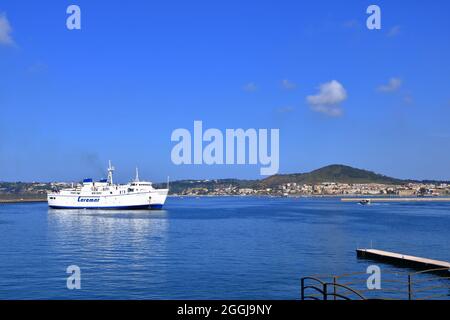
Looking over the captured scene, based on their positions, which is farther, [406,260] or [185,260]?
[185,260]

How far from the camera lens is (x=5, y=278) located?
3541cm

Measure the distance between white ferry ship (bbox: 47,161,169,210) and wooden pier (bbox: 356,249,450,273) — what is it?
96165 mm

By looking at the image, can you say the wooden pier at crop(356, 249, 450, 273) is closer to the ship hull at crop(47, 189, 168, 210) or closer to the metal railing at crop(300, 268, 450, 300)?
the metal railing at crop(300, 268, 450, 300)

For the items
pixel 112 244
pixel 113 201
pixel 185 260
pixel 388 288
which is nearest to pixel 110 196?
pixel 113 201

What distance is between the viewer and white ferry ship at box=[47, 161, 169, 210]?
138m

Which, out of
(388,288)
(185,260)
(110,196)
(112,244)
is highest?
(110,196)

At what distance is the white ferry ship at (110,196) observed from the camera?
13825 cm

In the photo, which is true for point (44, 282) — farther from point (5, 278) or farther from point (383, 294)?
point (383, 294)

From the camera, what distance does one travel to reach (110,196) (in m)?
142

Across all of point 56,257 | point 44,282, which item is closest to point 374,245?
point 56,257

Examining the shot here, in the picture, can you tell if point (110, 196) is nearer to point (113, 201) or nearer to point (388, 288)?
point (113, 201)

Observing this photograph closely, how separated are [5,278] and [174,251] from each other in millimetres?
18915

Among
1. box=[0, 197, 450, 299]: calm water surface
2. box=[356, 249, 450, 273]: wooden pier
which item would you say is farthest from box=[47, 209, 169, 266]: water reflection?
box=[356, 249, 450, 273]: wooden pier

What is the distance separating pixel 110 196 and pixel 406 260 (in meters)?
110
